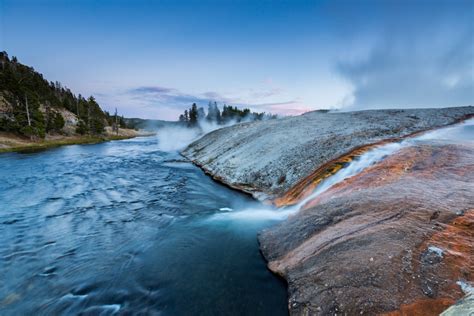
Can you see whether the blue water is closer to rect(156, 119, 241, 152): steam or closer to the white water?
the white water

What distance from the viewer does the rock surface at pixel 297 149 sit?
1255 cm

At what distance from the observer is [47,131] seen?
175 ft

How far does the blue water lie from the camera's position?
5035 millimetres

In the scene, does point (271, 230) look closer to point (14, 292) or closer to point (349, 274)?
point (349, 274)

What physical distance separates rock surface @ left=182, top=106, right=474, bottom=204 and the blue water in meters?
1.67

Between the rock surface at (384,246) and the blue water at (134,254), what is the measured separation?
3.14ft

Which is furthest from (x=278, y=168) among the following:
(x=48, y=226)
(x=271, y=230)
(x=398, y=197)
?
(x=48, y=226)

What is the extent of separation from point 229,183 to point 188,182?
3.31 m

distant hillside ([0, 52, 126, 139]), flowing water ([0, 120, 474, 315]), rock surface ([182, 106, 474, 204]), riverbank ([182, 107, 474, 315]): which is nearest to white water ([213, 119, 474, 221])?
flowing water ([0, 120, 474, 315])

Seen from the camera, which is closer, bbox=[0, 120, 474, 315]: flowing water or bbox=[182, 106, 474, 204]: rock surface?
bbox=[0, 120, 474, 315]: flowing water

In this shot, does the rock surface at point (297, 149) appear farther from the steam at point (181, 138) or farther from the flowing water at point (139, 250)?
the steam at point (181, 138)

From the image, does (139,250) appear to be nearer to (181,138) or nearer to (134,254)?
(134,254)

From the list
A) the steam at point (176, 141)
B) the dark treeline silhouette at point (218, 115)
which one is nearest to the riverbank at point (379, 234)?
the steam at point (176, 141)

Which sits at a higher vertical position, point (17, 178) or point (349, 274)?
point (349, 274)
